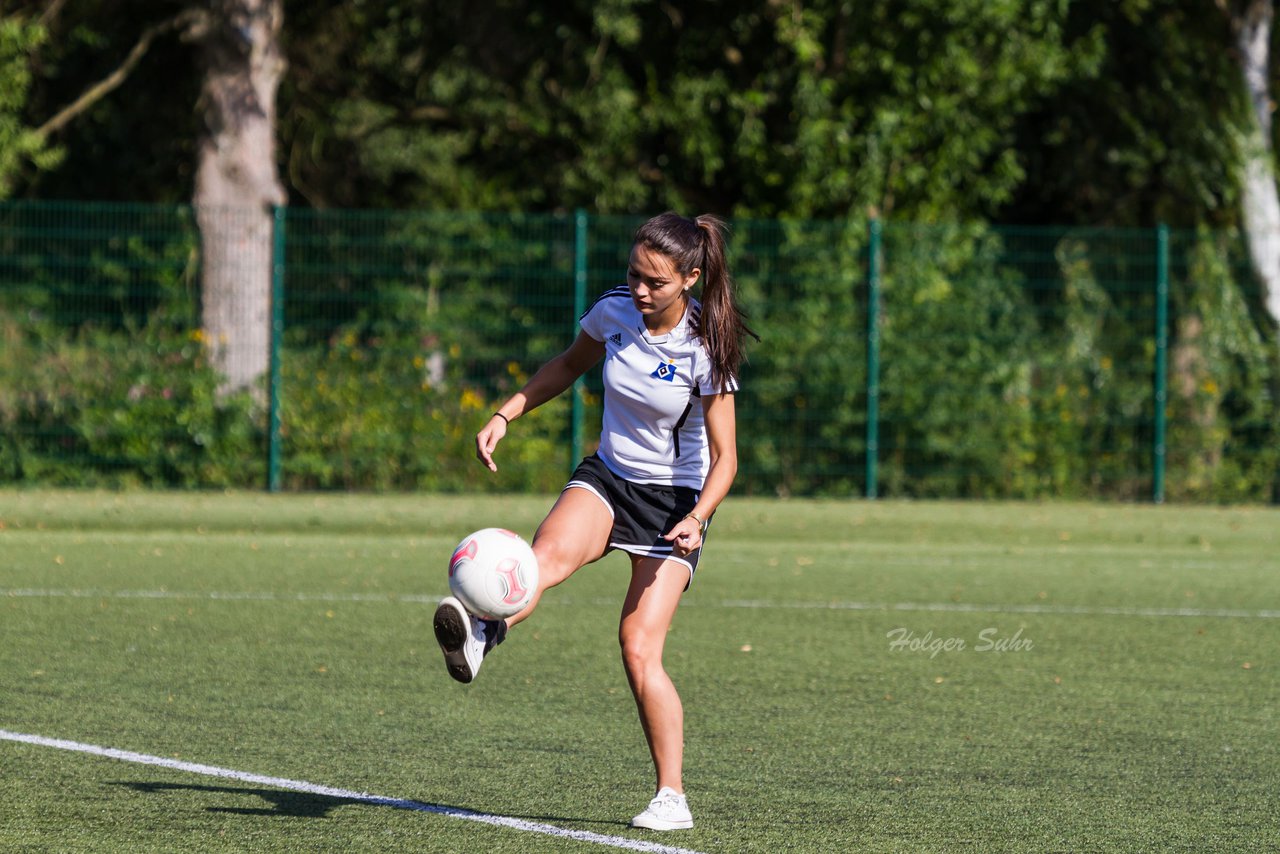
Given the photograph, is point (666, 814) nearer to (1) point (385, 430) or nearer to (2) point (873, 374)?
(1) point (385, 430)

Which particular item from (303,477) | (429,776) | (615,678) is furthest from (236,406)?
(429,776)

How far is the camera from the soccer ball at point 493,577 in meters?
5.23

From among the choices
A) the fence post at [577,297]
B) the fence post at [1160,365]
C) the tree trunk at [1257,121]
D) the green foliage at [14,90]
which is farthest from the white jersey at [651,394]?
the tree trunk at [1257,121]

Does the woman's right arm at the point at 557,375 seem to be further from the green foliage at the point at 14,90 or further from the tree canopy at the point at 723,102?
the green foliage at the point at 14,90

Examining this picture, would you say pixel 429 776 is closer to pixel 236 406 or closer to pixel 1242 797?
pixel 1242 797

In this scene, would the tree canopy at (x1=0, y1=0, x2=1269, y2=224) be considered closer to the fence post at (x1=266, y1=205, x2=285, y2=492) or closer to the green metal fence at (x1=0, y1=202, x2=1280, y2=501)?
the green metal fence at (x1=0, y1=202, x2=1280, y2=501)

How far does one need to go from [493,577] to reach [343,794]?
1.15 meters

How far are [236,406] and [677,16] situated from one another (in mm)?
7827

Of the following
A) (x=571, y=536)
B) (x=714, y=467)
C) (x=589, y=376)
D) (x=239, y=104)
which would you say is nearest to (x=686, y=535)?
(x=714, y=467)

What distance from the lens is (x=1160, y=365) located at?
691 inches

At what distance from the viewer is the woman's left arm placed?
539cm

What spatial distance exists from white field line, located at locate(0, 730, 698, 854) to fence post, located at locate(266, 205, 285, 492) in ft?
33.3

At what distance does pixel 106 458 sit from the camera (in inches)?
658

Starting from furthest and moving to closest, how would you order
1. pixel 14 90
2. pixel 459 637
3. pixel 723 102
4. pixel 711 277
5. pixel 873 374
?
1. pixel 723 102
2. pixel 14 90
3. pixel 873 374
4. pixel 711 277
5. pixel 459 637
